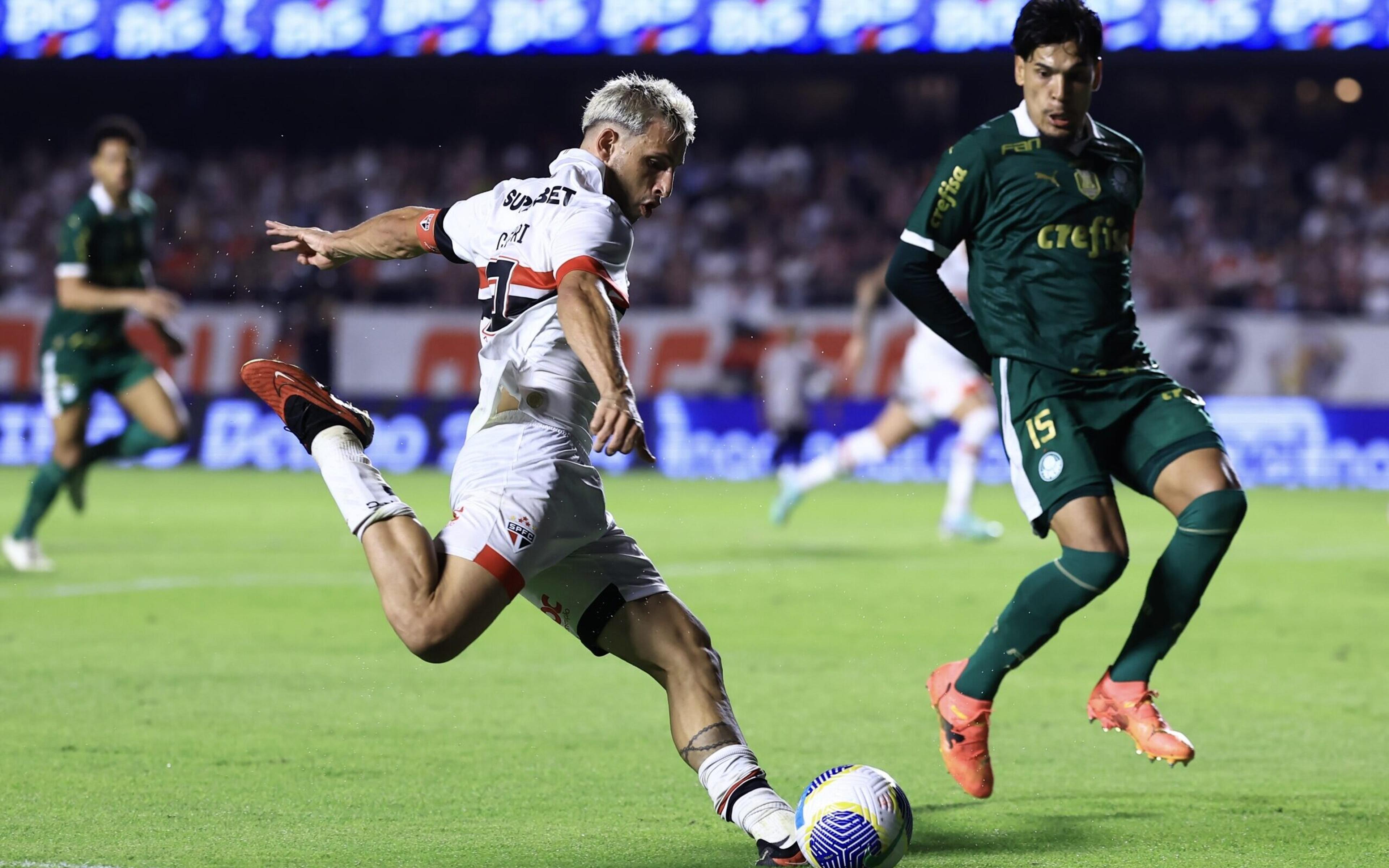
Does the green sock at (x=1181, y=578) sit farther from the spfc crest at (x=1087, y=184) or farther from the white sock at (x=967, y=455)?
the white sock at (x=967, y=455)

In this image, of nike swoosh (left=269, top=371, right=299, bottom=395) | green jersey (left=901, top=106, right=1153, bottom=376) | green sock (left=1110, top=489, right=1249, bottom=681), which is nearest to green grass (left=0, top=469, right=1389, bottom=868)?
green sock (left=1110, top=489, right=1249, bottom=681)

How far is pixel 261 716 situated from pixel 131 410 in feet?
16.3

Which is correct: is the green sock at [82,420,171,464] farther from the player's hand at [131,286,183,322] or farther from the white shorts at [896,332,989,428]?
the white shorts at [896,332,989,428]

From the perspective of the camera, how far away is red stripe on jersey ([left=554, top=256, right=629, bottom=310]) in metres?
4.24

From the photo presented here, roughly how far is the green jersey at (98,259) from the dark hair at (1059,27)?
7.32 m

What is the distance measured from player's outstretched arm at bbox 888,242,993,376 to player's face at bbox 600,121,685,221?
3.41ft

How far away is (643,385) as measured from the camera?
72.3ft

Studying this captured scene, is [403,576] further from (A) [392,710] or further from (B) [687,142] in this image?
(A) [392,710]

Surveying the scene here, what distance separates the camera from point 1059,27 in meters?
4.99

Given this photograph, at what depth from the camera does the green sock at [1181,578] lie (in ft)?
16.3

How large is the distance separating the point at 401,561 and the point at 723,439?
16586mm

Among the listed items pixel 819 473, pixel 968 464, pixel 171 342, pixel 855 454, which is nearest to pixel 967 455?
pixel 968 464

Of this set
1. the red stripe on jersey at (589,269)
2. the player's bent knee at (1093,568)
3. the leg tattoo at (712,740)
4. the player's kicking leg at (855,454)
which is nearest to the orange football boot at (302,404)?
the red stripe on jersey at (589,269)

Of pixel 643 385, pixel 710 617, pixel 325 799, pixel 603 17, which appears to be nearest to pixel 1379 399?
pixel 643 385
